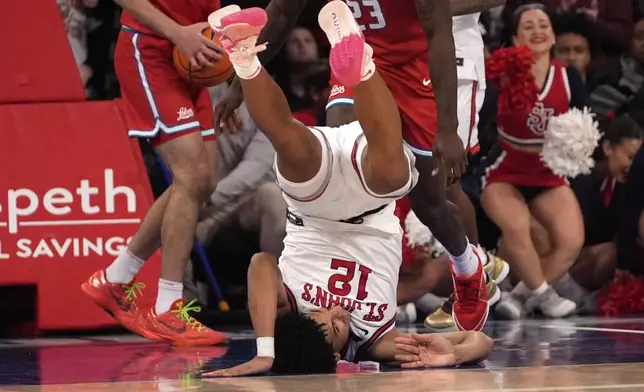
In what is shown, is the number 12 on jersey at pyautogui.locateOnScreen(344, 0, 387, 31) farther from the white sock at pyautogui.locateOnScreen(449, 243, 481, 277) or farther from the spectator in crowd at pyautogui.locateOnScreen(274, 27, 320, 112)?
the spectator in crowd at pyautogui.locateOnScreen(274, 27, 320, 112)

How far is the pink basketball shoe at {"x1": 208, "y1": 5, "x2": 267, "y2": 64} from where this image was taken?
4.11m

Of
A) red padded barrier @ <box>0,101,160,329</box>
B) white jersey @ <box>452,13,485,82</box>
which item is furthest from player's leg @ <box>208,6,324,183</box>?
red padded barrier @ <box>0,101,160,329</box>

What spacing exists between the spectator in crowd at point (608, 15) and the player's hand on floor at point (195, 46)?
3.35 metres

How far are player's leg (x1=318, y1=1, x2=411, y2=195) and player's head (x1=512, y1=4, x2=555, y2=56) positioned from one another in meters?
3.46

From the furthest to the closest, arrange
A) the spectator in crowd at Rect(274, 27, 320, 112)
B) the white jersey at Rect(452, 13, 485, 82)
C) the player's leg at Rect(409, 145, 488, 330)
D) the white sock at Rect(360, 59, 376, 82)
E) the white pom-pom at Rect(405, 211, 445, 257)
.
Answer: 1. the spectator in crowd at Rect(274, 27, 320, 112)
2. the white pom-pom at Rect(405, 211, 445, 257)
3. the white jersey at Rect(452, 13, 485, 82)
4. the player's leg at Rect(409, 145, 488, 330)
5. the white sock at Rect(360, 59, 376, 82)

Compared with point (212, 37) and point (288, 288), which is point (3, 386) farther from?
point (212, 37)

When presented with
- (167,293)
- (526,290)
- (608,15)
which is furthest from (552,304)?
(167,293)

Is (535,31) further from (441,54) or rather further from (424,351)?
(424,351)

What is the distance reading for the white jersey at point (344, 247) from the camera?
4.43 meters

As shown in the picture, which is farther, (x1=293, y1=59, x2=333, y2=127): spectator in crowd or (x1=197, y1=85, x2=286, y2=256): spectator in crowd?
(x1=293, y1=59, x2=333, y2=127): spectator in crowd

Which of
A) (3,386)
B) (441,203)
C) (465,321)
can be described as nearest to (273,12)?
(441,203)

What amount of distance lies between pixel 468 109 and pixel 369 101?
2.06 metres

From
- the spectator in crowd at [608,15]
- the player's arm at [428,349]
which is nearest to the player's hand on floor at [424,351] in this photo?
the player's arm at [428,349]

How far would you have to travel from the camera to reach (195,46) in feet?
18.3
